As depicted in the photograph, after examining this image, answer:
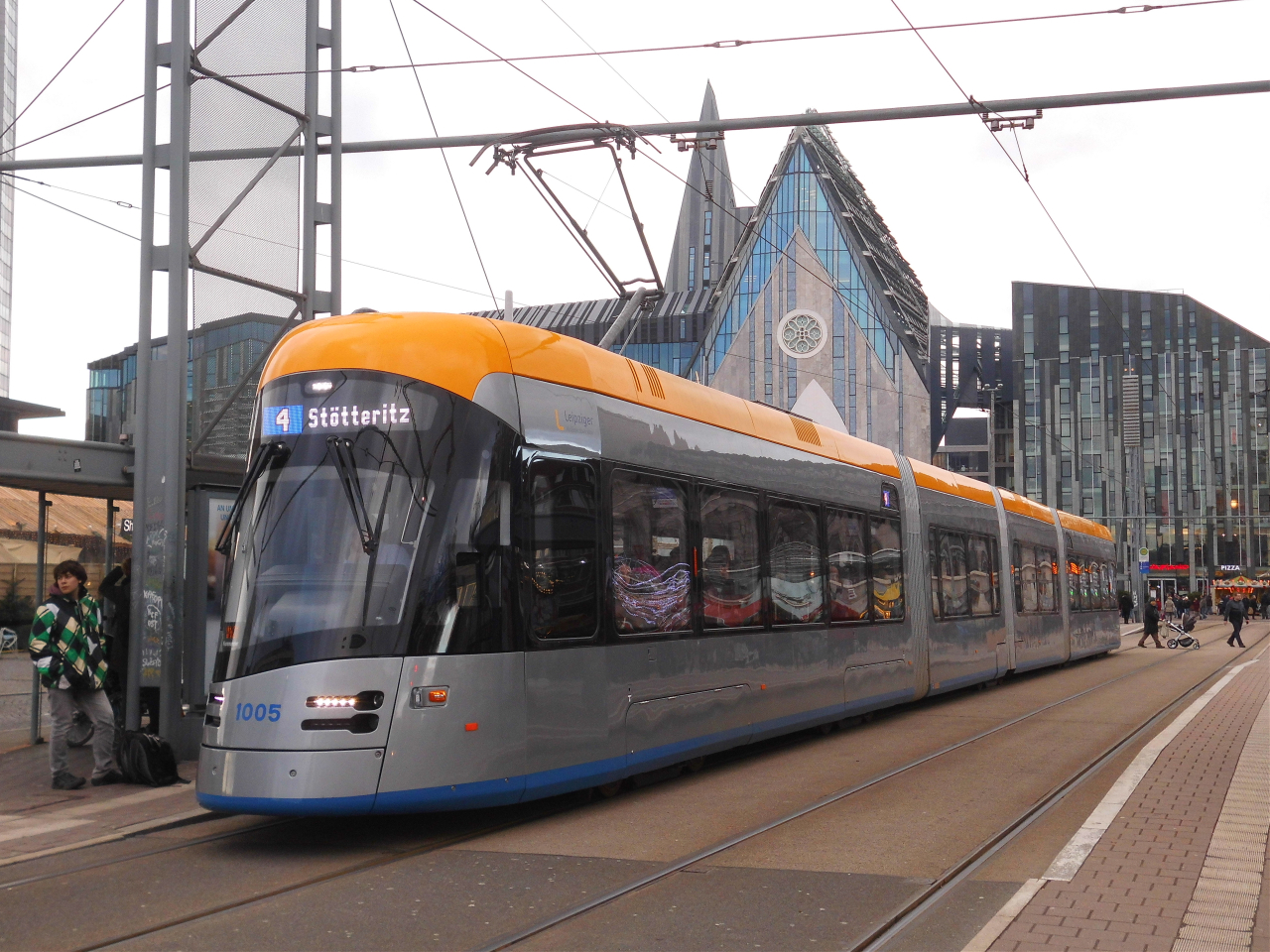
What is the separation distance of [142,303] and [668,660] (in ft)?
17.7

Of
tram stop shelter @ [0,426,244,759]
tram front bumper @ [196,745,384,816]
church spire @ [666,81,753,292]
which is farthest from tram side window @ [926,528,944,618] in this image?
church spire @ [666,81,753,292]

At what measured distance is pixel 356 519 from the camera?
7465mm

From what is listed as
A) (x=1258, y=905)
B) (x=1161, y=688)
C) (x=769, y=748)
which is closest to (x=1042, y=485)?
(x=1161, y=688)

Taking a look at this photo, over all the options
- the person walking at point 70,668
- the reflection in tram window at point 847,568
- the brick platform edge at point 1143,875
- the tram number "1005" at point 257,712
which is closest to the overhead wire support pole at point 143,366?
the person walking at point 70,668

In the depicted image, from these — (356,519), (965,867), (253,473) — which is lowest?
(965,867)

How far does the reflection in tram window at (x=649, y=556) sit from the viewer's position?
9.08 m

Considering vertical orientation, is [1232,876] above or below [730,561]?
below

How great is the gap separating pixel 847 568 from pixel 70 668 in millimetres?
7340

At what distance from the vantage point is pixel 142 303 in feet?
36.6

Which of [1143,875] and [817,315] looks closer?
[1143,875]

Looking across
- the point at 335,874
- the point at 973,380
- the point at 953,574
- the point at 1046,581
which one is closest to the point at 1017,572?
the point at 1046,581

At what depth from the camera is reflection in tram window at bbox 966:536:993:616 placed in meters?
18.2

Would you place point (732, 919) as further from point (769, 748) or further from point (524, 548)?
point (769, 748)

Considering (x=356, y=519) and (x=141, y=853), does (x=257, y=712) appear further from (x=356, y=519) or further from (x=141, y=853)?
(x=356, y=519)
